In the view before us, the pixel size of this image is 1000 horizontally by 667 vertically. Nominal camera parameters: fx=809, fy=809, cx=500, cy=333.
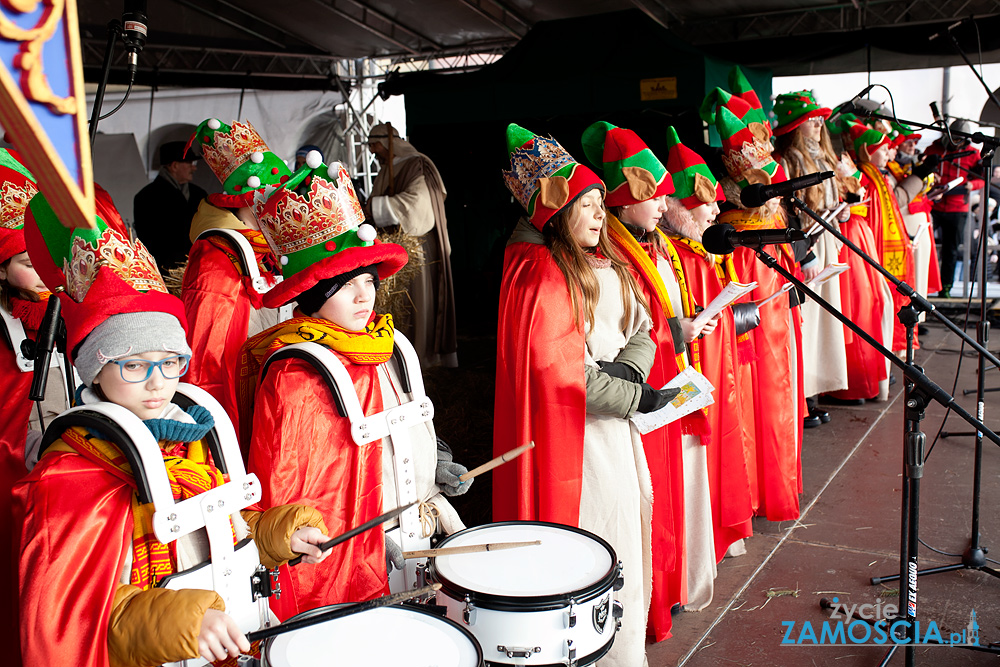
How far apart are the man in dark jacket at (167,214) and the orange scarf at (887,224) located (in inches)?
218

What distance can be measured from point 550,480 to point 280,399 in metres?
1.03

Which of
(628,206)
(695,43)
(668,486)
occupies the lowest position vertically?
(668,486)

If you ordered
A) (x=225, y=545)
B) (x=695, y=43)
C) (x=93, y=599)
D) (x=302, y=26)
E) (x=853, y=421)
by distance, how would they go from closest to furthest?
(x=93, y=599) < (x=225, y=545) < (x=853, y=421) < (x=695, y=43) < (x=302, y=26)

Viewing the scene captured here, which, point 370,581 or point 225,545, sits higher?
point 225,545

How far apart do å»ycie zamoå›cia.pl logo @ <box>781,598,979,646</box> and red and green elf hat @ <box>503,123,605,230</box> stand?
186 centimetres

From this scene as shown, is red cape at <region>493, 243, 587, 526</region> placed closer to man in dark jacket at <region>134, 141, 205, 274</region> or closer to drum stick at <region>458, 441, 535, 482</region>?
drum stick at <region>458, 441, 535, 482</region>

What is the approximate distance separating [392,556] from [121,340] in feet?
2.92

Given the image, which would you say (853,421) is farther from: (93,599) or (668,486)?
(93,599)

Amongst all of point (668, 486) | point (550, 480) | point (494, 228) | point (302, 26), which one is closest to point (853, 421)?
point (668, 486)

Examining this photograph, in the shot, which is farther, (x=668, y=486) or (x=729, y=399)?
(x=729, y=399)

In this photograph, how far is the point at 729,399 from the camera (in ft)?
11.7

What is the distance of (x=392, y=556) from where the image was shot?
6.91 ft

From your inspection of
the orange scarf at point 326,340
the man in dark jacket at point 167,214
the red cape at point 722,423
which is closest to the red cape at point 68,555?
the orange scarf at point 326,340

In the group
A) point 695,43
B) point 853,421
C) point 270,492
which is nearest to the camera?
point 270,492
